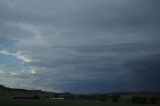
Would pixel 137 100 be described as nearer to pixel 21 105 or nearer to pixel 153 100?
pixel 153 100

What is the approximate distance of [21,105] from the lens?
375ft

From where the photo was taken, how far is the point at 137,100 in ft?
586

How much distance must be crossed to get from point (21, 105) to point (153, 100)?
276ft

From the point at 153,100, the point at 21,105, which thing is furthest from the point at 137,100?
the point at 21,105

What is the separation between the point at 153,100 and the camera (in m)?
175

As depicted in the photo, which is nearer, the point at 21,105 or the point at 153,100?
the point at 21,105

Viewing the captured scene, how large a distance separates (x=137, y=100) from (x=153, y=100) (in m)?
8.52

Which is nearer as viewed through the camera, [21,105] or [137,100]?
[21,105]

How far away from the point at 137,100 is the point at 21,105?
82.0 m
